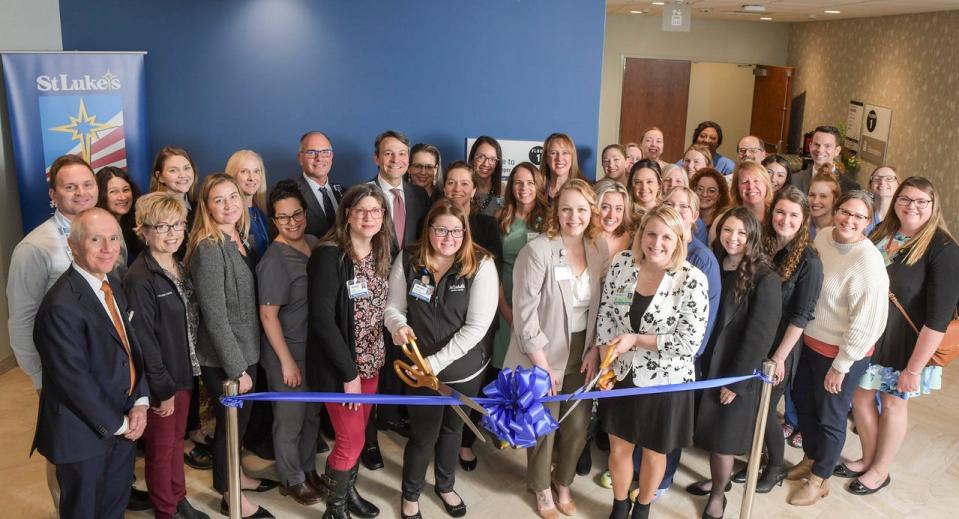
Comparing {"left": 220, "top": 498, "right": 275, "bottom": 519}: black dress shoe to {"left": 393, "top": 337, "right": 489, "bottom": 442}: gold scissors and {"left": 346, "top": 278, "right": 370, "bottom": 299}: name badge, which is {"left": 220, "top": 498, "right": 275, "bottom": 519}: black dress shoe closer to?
{"left": 393, "top": 337, "right": 489, "bottom": 442}: gold scissors

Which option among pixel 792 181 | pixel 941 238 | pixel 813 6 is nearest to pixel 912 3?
pixel 813 6

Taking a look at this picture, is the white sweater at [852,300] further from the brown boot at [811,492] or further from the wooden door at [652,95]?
the wooden door at [652,95]

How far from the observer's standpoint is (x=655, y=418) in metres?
3.38

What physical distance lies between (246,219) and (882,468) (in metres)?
3.61

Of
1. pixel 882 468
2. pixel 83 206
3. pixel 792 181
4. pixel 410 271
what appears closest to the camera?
pixel 410 271

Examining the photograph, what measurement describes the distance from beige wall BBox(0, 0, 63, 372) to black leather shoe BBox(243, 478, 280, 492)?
8.57 ft

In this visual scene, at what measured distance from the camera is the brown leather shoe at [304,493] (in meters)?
3.87

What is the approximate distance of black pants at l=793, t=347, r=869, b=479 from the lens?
12.5 feet

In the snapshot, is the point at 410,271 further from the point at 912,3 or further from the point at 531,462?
the point at 912,3

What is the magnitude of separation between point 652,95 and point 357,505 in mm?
9862

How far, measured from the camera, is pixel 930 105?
8367 mm

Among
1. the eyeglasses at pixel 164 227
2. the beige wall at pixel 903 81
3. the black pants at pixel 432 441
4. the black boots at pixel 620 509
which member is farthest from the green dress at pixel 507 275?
the beige wall at pixel 903 81

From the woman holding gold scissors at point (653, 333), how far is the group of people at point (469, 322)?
0.03ft

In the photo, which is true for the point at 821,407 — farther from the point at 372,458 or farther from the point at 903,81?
the point at 903,81
